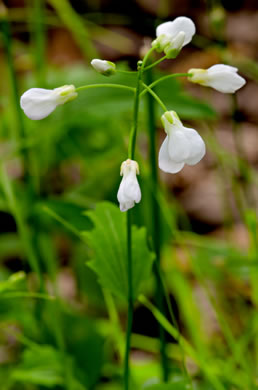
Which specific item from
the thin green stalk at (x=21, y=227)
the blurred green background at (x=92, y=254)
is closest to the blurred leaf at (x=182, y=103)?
the blurred green background at (x=92, y=254)

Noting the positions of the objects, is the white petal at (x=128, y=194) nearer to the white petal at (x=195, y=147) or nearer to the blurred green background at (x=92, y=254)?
the white petal at (x=195, y=147)

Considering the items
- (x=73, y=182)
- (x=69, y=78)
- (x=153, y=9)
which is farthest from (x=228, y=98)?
(x=69, y=78)

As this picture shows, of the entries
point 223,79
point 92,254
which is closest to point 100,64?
point 223,79

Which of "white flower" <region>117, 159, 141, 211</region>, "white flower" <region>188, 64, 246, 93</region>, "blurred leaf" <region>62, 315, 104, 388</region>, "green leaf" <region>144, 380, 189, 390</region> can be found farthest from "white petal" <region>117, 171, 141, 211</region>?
"blurred leaf" <region>62, 315, 104, 388</region>

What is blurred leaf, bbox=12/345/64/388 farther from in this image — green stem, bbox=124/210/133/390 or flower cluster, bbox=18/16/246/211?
flower cluster, bbox=18/16/246/211

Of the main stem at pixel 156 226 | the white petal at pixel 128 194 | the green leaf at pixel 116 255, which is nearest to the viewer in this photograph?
the white petal at pixel 128 194

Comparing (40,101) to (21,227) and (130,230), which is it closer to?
(130,230)
